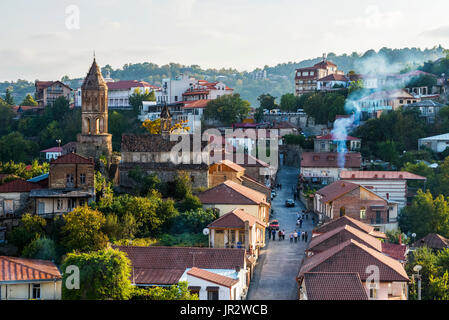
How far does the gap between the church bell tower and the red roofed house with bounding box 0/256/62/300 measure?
599 inches

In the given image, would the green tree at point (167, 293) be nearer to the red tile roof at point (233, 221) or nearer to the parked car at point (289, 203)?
the red tile roof at point (233, 221)

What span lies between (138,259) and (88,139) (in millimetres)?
14171

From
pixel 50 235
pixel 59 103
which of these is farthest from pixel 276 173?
pixel 59 103

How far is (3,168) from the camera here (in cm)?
4059

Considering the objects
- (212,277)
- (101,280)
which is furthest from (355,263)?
(101,280)

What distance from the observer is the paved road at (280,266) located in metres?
24.7

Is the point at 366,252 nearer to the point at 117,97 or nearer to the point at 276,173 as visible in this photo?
the point at 276,173

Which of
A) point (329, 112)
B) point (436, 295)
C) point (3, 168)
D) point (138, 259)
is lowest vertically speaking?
point (436, 295)

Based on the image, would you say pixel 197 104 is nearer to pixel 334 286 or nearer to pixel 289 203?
pixel 289 203

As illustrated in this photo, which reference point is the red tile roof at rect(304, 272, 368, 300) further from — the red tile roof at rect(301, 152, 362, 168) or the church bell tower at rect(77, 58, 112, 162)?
the red tile roof at rect(301, 152, 362, 168)

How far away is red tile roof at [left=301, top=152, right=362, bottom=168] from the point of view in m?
47.0

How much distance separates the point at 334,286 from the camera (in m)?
20.4

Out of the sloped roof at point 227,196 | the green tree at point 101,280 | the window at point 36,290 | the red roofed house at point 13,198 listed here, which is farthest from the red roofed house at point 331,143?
the window at point 36,290

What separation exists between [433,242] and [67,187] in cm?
1937
